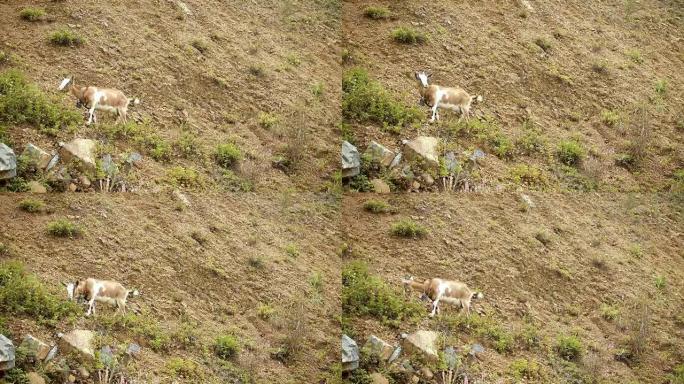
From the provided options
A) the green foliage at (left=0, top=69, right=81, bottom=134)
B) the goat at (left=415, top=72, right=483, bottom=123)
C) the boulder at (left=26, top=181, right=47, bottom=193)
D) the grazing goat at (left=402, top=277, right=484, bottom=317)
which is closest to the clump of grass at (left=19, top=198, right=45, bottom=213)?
the boulder at (left=26, top=181, right=47, bottom=193)

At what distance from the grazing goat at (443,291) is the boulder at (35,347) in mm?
2296

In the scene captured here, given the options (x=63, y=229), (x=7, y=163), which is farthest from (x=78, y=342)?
(x=7, y=163)

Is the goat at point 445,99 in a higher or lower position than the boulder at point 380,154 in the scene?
higher

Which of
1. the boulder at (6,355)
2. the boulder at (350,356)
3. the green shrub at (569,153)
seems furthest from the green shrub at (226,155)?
the green shrub at (569,153)

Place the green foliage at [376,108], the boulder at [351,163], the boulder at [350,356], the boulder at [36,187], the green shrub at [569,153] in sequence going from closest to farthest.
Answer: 1. the boulder at [36,187]
2. the boulder at [350,356]
3. the boulder at [351,163]
4. the green foliage at [376,108]
5. the green shrub at [569,153]

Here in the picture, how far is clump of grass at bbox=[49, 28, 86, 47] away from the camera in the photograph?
8141 mm

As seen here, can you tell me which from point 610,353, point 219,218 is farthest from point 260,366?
point 610,353

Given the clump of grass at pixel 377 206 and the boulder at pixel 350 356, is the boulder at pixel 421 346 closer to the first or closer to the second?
the boulder at pixel 350 356

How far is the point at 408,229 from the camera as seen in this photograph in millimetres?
8258

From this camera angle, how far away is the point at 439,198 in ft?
27.5

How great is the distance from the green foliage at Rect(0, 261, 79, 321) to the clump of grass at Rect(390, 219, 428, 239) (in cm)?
213

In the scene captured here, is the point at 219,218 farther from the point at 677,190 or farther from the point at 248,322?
the point at 677,190

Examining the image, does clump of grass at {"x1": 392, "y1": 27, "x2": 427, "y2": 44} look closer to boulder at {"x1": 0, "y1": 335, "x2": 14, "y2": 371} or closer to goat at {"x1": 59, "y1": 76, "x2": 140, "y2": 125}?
goat at {"x1": 59, "y1": 76, "x2": 140, "y2": 125}

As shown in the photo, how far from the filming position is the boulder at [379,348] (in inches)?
314
